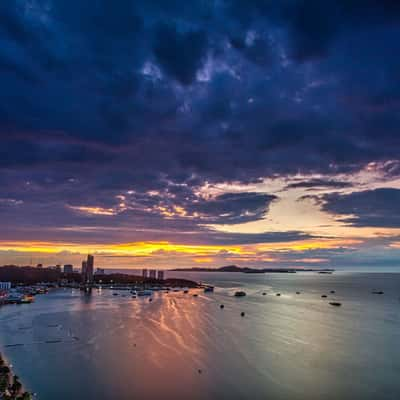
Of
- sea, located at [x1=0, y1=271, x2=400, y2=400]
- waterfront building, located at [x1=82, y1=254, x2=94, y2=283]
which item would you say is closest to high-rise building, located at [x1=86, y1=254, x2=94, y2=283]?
waterfront building, located at [x1=82, y1=254, x2=94, y2=283]

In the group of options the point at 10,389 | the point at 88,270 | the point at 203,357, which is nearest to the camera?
the point at 10,389

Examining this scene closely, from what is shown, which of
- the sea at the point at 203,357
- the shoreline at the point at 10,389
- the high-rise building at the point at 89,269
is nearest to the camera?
the shoreline at the point at 10,389

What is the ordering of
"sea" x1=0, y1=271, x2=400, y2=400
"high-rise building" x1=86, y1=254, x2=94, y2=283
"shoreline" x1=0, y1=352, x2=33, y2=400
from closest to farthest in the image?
"shoreline" x1=0, y1=352, x2=33, y2=400
"sea" x1=0, y1=271, x2=400, y2=400
"high-rise building" x1=86, y1=254, x2=94, y2=283

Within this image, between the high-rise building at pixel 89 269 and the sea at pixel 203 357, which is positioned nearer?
the sea at pixel 203 357

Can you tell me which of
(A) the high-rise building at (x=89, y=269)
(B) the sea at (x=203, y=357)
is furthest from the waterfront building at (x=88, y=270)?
(B) the sea at (x=203, y=357)

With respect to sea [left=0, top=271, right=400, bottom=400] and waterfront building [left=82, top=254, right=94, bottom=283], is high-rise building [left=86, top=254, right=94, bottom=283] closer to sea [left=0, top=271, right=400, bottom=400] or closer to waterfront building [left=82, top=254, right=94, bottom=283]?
waterfront building [left=82, top=254, right=94, bottom=283]

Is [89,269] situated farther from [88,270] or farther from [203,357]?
[203,357]

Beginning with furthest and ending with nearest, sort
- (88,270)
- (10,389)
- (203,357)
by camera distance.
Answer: (88,270), (203,357), (10,389)

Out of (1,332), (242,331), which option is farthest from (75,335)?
(242,331)

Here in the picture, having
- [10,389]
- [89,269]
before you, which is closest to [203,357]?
[10,389]

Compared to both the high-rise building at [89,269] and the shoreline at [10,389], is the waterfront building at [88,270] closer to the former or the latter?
Result: the high-rise building at [89,269]

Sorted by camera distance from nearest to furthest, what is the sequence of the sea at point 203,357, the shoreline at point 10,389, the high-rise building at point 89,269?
the shoreline at point 10,389 < the sea at point 203,357 < the high-rise building at point 89,269
